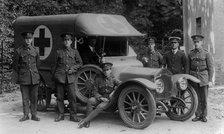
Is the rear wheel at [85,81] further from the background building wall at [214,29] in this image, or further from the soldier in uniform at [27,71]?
the background building wall at [214,29]

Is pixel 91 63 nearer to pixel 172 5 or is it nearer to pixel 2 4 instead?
pixel 2 4

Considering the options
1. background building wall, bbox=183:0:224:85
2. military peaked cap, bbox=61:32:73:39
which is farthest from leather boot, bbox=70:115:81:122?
background building wall, bbox=183:0:224:85

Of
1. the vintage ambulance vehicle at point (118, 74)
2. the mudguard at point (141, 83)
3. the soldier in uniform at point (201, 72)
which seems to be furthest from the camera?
the soldier in uniform at point (201, 72)

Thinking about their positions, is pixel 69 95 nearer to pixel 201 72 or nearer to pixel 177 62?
pixel 177 62

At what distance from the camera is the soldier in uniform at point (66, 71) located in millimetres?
8141

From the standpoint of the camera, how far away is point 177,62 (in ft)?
28.0

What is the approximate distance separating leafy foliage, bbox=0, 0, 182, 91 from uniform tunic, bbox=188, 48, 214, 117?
976 cm

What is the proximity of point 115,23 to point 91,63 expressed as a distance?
43.2 inches

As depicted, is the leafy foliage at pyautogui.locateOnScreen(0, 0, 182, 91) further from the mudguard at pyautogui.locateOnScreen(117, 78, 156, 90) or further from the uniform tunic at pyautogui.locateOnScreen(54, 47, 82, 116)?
the mudguard at pyautogui.locateOnScreen(117, 78, 156, 90)

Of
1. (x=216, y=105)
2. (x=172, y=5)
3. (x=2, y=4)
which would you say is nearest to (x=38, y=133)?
(x=216, y=105)

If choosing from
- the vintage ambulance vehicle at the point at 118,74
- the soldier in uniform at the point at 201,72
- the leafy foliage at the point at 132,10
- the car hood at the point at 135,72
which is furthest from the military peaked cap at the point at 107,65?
the leafy foliage at the point at 132,10

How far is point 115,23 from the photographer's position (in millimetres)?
8953

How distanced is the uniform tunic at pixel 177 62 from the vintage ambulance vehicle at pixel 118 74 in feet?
1.47

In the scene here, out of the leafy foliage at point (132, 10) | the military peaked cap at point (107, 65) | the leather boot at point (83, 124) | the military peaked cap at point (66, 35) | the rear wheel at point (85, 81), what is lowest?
the leather boot at point (83, 124)
